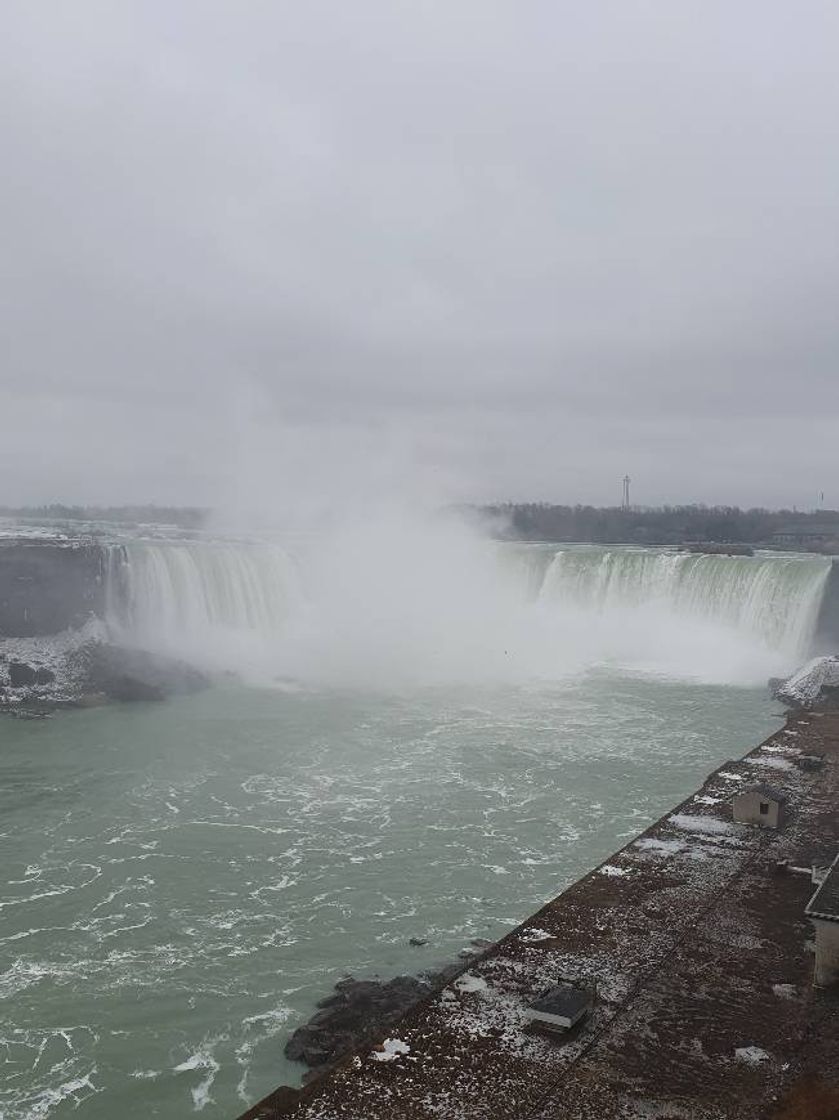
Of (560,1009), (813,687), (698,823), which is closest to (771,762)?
(698,823)

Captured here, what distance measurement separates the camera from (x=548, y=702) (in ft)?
85.8

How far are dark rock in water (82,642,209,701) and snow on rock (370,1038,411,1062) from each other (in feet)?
64.1

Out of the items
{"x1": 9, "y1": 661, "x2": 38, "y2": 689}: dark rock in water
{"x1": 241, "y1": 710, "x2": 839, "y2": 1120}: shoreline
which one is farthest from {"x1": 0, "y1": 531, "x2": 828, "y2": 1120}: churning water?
{"x1": 9, "y1": 661, "x2": 38, "y2": 689}: dark rock in water

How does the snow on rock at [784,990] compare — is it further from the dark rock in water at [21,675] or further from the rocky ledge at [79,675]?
the dark rock in water at [21,675]

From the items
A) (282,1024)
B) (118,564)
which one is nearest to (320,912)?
(282,1024)

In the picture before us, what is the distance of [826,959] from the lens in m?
9.63

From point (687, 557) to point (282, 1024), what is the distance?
29531 mm

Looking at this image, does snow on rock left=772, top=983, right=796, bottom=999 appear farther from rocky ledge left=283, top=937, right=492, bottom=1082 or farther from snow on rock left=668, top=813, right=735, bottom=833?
snow on rock left=668, top=813, right=735, bottom=833

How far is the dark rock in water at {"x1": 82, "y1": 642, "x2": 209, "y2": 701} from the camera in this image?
26.8 m

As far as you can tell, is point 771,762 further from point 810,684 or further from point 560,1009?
point 560,1009

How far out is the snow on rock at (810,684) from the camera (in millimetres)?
25156

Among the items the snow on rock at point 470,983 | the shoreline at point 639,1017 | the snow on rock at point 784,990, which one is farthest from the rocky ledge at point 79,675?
the snow on rock at point 784,990

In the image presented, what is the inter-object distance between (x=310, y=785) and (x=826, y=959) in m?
10.4

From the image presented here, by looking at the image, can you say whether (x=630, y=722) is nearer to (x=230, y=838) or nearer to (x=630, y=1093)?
(x=230, y=838)
